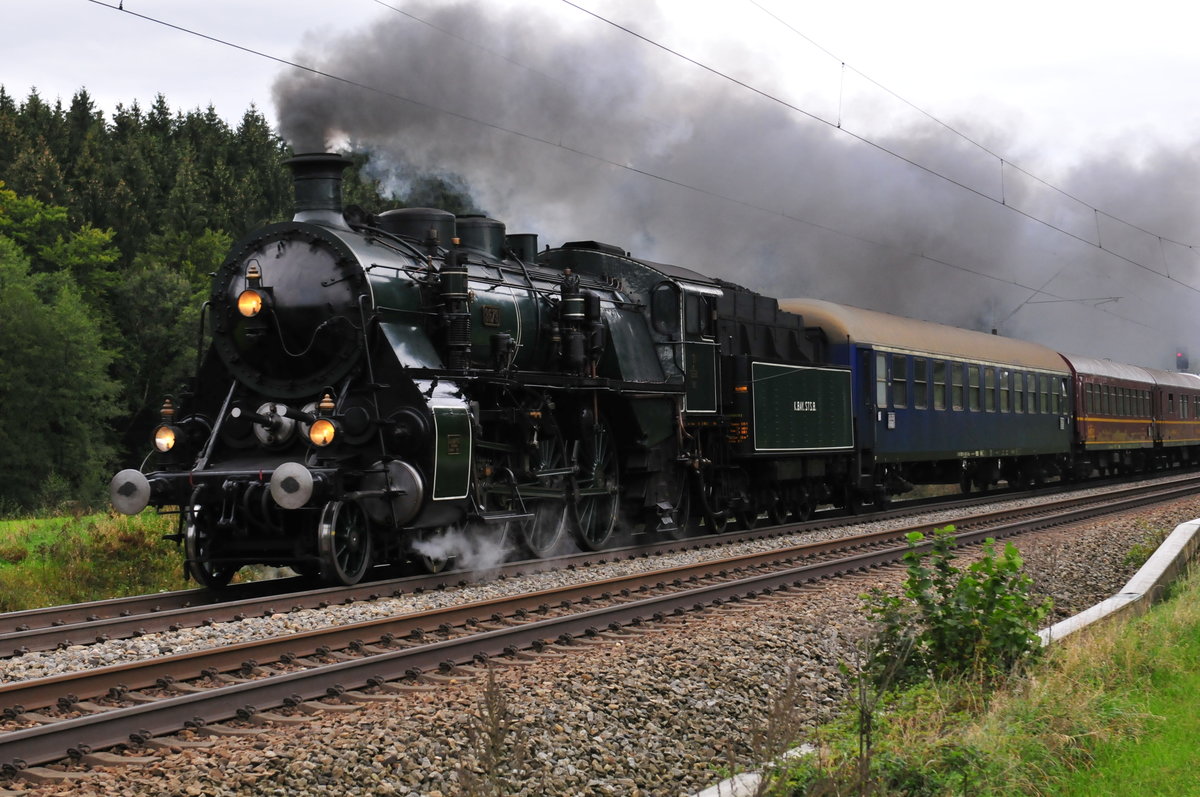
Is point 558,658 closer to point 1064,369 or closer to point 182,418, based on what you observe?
point 182,418

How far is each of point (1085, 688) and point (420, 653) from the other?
3582 mm

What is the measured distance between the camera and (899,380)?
769 inches

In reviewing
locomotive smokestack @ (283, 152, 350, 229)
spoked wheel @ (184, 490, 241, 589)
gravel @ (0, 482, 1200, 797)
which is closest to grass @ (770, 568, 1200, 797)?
gravel @ (0, 482, 1200, 797)

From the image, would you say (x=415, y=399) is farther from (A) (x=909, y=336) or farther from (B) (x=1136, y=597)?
(A) (x=909, y=336)

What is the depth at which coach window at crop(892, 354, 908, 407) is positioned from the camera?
19344 mm

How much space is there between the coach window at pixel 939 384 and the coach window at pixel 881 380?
2.14 metres

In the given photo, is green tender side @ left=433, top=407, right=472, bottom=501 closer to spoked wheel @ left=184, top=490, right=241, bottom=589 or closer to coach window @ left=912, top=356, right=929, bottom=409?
spoked wheel @ left=184, top=490, right=241, bottom=589

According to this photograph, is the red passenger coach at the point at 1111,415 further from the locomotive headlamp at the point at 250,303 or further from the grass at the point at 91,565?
the locomotive headlamp at the point at 250,303

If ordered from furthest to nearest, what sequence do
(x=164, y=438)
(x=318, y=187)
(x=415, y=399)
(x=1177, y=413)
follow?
1. (x=1177, y=413)
2. (x=318, y=187)
3. (x=164, y=438)
4. (x=415, y=399)

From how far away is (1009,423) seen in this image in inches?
950

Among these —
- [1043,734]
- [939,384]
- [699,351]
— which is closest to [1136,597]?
[1043,734]

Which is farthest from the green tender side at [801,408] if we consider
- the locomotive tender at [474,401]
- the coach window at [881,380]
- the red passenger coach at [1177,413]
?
the red passenger coach at [1177,413]

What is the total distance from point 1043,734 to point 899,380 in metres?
14.9

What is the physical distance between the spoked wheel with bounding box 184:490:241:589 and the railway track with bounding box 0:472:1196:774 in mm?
2926
